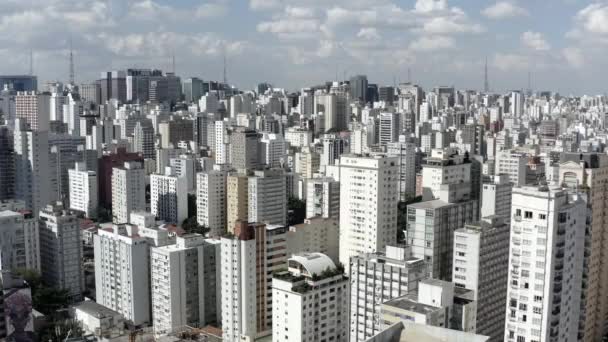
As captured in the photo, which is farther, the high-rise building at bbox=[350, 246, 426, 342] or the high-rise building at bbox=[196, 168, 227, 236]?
the high-rise building at bbox=[196, 168, 227, 236]

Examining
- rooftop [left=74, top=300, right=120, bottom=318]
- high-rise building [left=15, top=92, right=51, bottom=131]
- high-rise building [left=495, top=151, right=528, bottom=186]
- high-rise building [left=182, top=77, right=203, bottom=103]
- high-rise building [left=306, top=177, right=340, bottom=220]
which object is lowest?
rooftop [left=74, top=300, right=120, bottom=318]

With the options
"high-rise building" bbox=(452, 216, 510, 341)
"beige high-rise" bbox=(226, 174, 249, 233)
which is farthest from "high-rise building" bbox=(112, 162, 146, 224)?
"high-rise building" bbox=(452, 216, 510, 341)

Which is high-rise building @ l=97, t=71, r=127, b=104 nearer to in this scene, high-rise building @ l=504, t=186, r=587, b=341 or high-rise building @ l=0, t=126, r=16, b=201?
high-rise building @ l=0, t=126, r=16, b=201

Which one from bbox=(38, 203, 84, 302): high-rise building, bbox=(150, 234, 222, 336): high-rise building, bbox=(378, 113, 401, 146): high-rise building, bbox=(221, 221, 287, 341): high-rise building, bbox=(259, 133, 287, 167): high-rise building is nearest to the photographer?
bbox=(221, 221, 287, 341): high-rise building

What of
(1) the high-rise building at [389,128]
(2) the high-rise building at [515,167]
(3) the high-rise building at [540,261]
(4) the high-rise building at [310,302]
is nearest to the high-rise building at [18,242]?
(4) the high-rise building at [310,302]

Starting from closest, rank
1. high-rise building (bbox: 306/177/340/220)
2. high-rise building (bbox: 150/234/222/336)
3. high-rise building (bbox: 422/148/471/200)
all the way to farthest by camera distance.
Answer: high-rise building (bbox: 150/234/222/336)
high-rise building (bbox: 422/148/471/200)
high-rise building (bbox: 306/177/340/220)

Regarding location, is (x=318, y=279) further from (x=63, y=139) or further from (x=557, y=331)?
(x=63, y=139)

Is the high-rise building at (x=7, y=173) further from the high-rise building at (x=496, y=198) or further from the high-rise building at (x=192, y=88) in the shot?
the high-rise building at (x=192, y=88)
